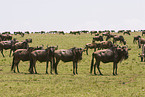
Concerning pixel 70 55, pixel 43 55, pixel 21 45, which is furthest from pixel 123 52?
pixel 21 45

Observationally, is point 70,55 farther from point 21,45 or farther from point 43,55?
point 21,45

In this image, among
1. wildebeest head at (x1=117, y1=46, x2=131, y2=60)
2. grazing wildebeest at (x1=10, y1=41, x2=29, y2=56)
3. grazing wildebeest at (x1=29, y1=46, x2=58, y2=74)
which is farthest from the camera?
grazing wildebeest at (x1=10, y1=41, x2=29, y2=56)

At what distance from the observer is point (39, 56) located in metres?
23.7

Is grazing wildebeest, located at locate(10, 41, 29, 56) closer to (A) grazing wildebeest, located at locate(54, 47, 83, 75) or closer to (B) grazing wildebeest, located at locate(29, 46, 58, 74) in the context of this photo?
(B) grazing wildebeest, located at locate(29, 46, 58, 74)

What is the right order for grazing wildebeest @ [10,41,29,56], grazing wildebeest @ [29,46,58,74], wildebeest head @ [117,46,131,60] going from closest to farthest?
1. wildebeest head @ [117,46,131,60]
2. grazing wildebeest @ [29,46,58,74]
3. grazing wildebeest @ [10,41,29,56]

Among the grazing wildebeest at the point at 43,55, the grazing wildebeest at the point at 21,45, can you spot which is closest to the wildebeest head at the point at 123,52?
the grazing wildebeest at the point at 43,55

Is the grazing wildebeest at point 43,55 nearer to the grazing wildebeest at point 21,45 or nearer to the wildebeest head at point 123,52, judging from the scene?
the wildebeest head at point 123,52

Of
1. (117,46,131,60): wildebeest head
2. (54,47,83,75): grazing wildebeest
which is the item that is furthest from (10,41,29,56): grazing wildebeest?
(117,46,131,60): wildebeest head

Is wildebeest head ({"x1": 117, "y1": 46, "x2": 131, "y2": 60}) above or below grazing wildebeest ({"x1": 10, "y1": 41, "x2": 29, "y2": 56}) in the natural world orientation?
below

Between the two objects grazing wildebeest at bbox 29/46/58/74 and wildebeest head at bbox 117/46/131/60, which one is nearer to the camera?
wildebeest head at bbox 117/46/131/60

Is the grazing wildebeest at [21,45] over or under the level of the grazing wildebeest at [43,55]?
over

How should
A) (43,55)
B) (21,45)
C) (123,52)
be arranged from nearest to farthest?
(123,52), (43,55), (21,45)

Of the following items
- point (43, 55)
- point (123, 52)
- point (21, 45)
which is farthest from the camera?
point (21, 45)

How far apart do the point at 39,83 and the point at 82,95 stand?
478 cm
